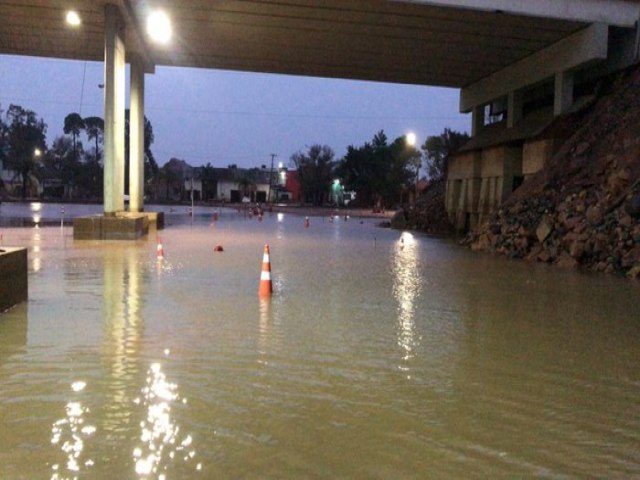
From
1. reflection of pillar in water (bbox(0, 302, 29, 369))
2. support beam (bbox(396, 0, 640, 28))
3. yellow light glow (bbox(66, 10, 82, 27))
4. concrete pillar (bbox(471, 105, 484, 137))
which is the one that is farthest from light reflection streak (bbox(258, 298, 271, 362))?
concrete pillar (bbox(471, 105, 484, 137))

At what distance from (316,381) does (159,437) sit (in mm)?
1891

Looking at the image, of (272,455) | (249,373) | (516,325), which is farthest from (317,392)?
(516,325)

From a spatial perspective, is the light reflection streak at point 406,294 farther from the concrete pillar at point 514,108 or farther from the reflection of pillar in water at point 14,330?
the concrete pillar at point 514,108

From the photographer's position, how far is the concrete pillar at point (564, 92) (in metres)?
28.5

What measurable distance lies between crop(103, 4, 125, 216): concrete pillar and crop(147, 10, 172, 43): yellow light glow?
4.30 feet

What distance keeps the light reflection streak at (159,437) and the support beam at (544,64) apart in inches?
1007

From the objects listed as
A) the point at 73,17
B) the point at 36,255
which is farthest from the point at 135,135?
the point at 36,255

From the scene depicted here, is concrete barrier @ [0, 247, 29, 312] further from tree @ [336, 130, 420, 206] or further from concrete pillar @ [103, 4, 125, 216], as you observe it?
tree @ [336, 130, 420, 206]

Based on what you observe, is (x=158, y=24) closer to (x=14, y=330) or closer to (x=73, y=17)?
(x=73, y=17)

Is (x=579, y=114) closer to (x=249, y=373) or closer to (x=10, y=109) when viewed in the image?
(x=249, y=373)

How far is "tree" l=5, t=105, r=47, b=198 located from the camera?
10356 cm

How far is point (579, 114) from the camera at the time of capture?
27094 mm

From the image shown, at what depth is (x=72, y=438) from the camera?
14.9 ft

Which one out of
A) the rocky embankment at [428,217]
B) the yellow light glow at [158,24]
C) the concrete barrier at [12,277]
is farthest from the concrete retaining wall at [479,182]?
the concrete barrier at [12,277]
